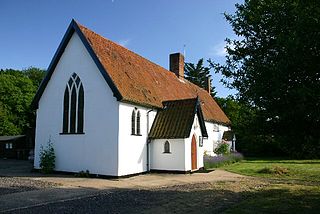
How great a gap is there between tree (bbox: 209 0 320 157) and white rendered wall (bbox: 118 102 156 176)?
8.47 m

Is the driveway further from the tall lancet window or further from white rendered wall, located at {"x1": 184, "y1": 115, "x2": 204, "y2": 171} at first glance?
the tall lancet window

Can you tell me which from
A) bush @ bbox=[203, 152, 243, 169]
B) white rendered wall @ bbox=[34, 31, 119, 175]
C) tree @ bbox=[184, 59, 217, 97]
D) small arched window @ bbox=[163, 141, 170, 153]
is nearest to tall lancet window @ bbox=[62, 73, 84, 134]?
white rendered wall @ bbox=[34, 31, 119, 175]

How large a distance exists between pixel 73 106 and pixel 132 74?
15.1 feet

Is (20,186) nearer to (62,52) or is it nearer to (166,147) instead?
(62,52)

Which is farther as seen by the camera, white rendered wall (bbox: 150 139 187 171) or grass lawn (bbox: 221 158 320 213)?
white rendered wall (bbox: 150 139 187 171)

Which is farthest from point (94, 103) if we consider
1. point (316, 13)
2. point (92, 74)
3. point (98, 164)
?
point (316, 13)

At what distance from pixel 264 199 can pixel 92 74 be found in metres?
12.6

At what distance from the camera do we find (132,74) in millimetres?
22750

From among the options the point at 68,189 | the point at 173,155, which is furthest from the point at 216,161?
the point at 68,189

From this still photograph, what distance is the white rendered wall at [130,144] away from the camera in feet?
62.6

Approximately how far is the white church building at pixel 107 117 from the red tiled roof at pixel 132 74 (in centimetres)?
9

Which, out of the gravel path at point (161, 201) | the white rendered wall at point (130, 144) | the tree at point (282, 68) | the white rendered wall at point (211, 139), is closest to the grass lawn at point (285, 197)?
the gravel path at point (161, 201)

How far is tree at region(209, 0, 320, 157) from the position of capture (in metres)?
8.75

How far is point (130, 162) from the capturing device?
20.0 m
